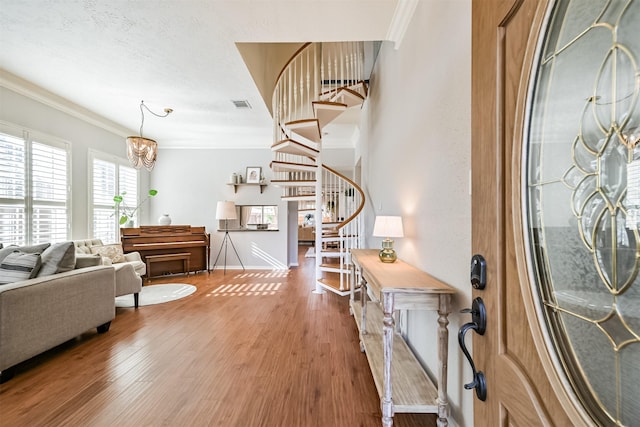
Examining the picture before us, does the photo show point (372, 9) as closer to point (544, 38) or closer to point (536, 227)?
point (544, 38)

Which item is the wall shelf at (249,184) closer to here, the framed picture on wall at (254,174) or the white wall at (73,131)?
the framed picture on wall at (254,174)

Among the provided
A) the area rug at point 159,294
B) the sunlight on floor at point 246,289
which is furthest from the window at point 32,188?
the sunlight on floor at point 246,289

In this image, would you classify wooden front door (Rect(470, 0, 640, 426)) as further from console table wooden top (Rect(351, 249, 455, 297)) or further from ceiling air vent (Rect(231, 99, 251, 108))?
ceiling air vent (Rect(231, 99, 251, 108))

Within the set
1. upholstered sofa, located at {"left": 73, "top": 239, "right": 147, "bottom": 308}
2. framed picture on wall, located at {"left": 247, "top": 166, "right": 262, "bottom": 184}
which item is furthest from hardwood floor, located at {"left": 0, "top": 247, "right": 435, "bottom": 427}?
framed picture on wall, located at {"left": 247, "top": 166, "right": 262, "bottom": 184}

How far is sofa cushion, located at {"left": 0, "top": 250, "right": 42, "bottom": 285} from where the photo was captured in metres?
2.29

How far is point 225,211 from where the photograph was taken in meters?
5.58

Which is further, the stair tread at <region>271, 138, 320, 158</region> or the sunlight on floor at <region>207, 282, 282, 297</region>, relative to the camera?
the sunlight on floor at <region>207, 282, 282, 297</region>

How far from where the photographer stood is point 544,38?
1.69 ft

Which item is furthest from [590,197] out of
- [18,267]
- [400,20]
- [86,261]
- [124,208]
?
[124,208]

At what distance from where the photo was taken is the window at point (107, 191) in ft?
15.6

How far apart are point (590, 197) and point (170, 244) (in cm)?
586

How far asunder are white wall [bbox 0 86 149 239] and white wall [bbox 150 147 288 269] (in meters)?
1.12

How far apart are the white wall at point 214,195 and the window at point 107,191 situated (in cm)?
65

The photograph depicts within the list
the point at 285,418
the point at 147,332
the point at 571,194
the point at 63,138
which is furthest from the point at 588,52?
the point at 63,138
